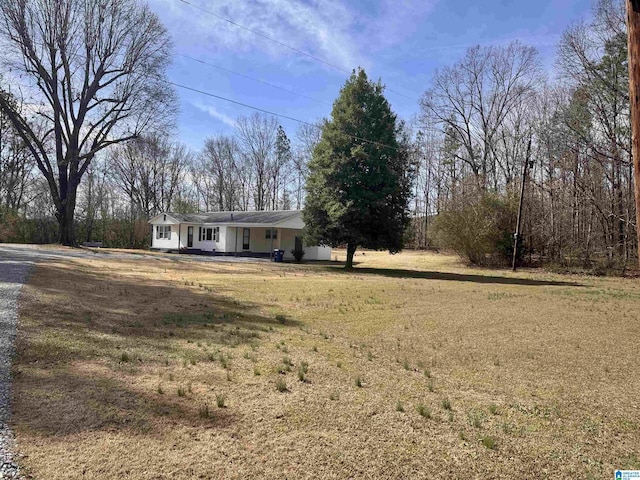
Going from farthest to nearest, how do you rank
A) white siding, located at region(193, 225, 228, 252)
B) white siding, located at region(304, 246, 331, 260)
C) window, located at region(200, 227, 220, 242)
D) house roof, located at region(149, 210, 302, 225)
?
window, located at region(200, 227, 220, 242) < white siding, located at region(304, 246, 331, 260) < white siding, located at region(193, 225, 228, 252) < house roof, located at region(149, 210, 302, 225)

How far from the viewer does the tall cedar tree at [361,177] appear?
2112 cm

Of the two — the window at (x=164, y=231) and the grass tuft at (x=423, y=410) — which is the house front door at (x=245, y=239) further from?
the grass tuft at (x=423, y=410)

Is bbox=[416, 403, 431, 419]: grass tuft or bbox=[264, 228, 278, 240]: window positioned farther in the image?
bbox=[264, 228, 278, 240]: window

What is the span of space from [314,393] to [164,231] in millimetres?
33636

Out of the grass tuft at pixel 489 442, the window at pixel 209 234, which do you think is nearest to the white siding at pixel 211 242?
the window at pixel 209 234

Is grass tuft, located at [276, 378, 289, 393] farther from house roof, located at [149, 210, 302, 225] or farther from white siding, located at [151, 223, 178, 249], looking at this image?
white siding, located at [151, 223, 178, 249]

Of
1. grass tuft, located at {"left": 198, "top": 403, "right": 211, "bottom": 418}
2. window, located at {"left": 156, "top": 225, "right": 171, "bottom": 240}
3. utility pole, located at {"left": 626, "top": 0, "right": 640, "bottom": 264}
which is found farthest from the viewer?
window, located at {"left": 156, "top": 225, "right": 171, "bottom": 240}

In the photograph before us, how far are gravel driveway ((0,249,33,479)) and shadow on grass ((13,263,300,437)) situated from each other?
0.09 meters

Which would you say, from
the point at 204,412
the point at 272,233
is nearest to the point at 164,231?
the point at 272,233

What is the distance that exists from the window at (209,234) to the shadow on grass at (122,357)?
21.3 meters

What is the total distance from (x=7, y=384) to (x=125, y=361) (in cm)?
127

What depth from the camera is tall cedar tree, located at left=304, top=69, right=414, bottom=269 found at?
69.3 ft

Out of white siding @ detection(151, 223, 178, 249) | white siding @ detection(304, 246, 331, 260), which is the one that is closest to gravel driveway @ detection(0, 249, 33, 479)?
white siding @ detection(304, 246, 331, 260)

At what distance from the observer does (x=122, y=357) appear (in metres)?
5.31
